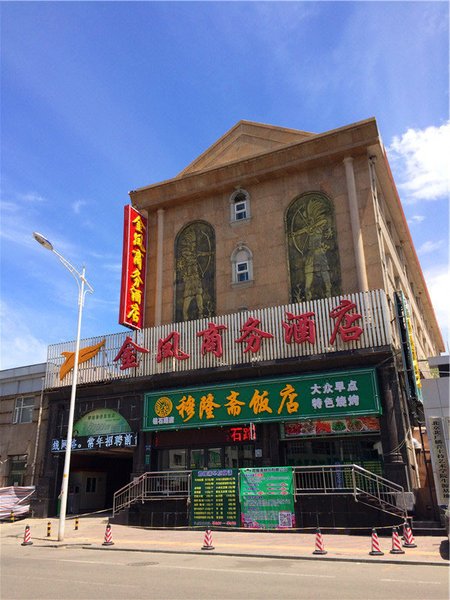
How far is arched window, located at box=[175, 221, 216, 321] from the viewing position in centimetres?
2853

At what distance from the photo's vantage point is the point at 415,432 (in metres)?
24.0

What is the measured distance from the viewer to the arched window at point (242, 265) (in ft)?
91.2

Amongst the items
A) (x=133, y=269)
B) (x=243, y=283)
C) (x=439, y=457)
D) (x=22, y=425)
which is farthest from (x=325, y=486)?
(x=22, y=425)

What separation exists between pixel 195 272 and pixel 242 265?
2996 mm

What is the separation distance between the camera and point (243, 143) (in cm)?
3069

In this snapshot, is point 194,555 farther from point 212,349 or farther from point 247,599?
point 212,349

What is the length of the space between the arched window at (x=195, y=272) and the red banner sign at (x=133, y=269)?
205 cm

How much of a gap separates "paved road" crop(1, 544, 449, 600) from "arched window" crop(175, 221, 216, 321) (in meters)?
15.3

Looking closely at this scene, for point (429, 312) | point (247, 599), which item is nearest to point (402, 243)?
point (429, 312)

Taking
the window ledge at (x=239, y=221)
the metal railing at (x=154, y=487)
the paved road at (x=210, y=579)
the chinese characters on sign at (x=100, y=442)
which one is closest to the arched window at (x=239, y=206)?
the window ledge at (x=239, y=221)

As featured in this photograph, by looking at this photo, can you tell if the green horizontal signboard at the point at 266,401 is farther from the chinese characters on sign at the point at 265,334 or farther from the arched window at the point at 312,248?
the arched window at the point at 312,248

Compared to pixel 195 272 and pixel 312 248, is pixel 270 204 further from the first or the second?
pixel 195 272

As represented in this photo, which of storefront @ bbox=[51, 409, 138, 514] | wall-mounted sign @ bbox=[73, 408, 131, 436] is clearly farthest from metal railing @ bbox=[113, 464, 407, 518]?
wall-mounted sign @ bbox=[73, 408, 131, 436]

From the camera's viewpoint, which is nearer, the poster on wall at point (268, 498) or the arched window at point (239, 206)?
the poster on wall at point (268, 498)
